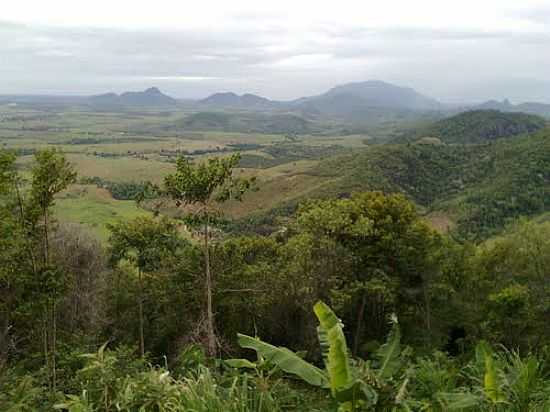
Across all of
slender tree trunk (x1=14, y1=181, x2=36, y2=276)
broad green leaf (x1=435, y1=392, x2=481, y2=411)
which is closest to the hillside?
slender tree trunk (x1=14, y1=181, x2=36, y2=276)

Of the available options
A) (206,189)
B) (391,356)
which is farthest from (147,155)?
(391,356)

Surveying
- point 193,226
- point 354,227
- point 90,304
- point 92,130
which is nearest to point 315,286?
point 354,227

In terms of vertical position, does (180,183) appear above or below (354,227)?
above

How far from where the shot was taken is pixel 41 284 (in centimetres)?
1127

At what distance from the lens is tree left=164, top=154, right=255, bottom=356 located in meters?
11.4

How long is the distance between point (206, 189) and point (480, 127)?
124641mm

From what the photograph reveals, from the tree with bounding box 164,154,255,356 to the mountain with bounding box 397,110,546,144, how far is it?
111249 millimetres

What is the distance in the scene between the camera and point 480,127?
124812 mm

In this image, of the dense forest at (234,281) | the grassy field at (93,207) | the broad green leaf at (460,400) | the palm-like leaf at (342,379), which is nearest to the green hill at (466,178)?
the grassy field at (93,207)

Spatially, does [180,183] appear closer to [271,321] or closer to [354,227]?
[354,227]

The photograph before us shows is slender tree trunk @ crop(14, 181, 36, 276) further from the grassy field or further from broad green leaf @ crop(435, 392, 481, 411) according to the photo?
the grassy field

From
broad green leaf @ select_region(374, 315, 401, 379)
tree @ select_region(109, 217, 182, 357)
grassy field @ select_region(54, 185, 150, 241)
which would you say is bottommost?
grassy field @ select_region(54, 185, 150, 241)

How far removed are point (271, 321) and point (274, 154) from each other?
11276 centimetres

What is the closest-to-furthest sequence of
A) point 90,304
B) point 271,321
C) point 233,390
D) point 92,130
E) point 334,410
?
point 233,390 < point 334,410 < point 90,304 < point 271,321 < point 92,130
